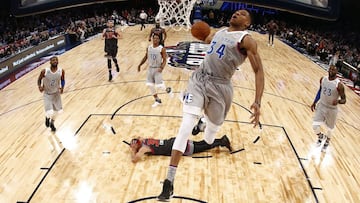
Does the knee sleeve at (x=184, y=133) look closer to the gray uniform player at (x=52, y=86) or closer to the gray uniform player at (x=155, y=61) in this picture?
the gray uniform player at (x=52, y=86)

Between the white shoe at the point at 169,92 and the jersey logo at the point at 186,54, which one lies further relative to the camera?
the jersey logo at the point at 186,54

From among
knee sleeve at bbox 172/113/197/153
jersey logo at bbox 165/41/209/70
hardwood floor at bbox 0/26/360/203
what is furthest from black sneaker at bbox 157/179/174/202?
jersey logo at bbox 165/41/209/70

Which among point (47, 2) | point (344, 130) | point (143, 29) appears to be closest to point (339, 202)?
point (344, 130)

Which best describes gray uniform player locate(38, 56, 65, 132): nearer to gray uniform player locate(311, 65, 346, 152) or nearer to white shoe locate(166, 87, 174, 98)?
white shoe locate(166, 87, 174, 98)

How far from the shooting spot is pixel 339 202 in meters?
5.36

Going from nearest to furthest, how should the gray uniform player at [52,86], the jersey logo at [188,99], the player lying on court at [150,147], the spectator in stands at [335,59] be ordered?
the jersey logo at [188,99], the player lying on court at [150,147], the gray uniform player at [52,86], the spectator in stands at [335,59]

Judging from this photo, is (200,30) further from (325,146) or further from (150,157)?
(325,146)

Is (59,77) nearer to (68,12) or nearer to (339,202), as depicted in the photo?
(339,202)

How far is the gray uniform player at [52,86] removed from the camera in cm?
684

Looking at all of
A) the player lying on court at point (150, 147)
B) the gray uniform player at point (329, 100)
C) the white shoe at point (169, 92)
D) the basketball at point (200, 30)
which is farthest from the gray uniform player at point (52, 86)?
the gray uniform player at point (329, 100)

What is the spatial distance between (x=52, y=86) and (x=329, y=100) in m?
5.33

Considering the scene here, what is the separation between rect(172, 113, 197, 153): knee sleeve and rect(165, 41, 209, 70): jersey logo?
31.4 feet

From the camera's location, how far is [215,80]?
368 centimetres

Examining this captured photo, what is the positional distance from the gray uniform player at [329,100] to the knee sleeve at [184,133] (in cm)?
397
